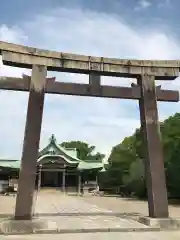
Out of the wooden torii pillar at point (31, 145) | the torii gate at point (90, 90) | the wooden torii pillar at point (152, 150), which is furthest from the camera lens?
the wooden torii pillar at point (152, 150)

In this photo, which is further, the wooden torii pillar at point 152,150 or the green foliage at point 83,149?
the green foliage at point 83,149

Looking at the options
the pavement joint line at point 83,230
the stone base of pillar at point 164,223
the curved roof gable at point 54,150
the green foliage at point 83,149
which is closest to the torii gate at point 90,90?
the stone base of pillar at point 164,223

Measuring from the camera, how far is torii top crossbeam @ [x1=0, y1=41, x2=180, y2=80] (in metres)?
10.5

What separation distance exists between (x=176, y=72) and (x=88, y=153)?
227 ft

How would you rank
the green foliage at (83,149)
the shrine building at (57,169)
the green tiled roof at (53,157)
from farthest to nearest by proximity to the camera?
the green foliage at (83,149) < the green tiled roof at (53,157) < the shrine building at (57,169)

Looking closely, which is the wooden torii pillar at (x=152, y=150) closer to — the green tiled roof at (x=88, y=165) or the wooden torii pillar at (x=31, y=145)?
the wooden torii pillar at (x=31, y=145)

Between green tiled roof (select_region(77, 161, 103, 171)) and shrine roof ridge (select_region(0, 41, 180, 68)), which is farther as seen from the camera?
green tiled roof (select_region(77, 161, 103, 171))

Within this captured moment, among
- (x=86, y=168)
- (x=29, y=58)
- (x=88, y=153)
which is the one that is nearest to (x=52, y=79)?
(x=29, y=58)

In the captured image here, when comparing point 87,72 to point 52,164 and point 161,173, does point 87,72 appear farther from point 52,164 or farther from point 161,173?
point 52,164

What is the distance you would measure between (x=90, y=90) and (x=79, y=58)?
1107 millimetres

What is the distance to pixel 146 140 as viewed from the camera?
36.8ft

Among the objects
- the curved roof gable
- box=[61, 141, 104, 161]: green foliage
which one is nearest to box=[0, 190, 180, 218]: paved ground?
the curved roof gable

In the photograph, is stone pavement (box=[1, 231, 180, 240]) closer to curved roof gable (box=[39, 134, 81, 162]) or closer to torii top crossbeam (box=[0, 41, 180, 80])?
torii top crossbeam (box=[0, 41, 180, 80])

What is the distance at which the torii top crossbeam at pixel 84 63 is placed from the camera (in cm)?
1054
